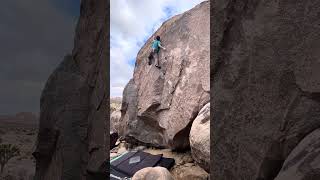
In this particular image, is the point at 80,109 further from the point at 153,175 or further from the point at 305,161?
the point at 153,175

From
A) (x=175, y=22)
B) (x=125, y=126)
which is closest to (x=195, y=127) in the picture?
(x=175, y=22)

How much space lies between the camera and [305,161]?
1.35 metres

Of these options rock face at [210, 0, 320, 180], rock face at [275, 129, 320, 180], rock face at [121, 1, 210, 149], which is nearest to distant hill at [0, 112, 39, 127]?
rock face at [210, 0, 320, 180]

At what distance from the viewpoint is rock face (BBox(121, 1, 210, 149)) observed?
300 inches

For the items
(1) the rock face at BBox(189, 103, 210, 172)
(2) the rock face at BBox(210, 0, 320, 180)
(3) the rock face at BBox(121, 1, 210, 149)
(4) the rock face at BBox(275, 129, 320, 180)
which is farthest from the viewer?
(3) the rock face at BBox(121, 1, 210, 149)

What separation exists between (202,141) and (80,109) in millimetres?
3648

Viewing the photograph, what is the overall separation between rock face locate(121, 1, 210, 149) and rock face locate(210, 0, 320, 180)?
17.7 feet

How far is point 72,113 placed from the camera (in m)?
2.80

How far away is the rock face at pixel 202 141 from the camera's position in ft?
19.8

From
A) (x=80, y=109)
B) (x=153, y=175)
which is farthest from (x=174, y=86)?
(x=80, y=109)

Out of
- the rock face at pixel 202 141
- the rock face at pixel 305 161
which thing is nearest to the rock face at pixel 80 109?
the rock face at pixel 305 161

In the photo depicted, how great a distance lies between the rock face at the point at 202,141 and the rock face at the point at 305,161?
4.48 meters

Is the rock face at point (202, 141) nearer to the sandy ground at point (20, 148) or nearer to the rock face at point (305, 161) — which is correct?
the sandy ground at point (20, 148)

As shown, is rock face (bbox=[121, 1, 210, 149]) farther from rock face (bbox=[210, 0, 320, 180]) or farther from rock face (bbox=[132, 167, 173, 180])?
rock face (bbox=[210, 0, 320, 180])
